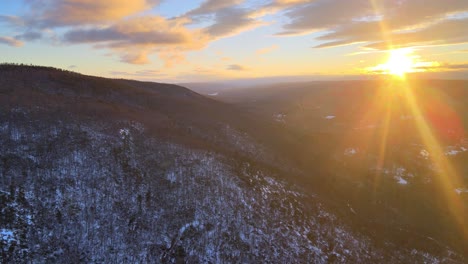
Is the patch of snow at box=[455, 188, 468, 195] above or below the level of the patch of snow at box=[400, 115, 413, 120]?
below

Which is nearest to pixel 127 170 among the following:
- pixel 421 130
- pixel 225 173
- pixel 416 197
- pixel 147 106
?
pixel 225 173

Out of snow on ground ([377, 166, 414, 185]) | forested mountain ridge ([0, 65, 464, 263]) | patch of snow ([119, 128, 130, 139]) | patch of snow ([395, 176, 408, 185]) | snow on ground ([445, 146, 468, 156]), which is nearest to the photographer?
forested mountain ridge ([0, 65, 464, 263])

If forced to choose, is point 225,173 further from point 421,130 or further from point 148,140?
point 421,130

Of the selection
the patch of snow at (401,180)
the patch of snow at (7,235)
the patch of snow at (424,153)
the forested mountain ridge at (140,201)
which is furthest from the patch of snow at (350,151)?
the patch of snow at (7,235)

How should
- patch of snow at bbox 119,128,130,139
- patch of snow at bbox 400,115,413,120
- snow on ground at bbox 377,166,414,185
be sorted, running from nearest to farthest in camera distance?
1. patch of snow at bbox 119,128,130,139
2. snow on ground at bbox 377,166,414,185
3. patch of snow at bbox 400,115,413,120

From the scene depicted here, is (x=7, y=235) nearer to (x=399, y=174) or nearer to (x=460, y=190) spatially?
(x=399, y=174)

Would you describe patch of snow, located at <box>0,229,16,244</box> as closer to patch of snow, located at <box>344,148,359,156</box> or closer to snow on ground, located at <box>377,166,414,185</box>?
snow on ground, located at <box>377,166,414,185</box>

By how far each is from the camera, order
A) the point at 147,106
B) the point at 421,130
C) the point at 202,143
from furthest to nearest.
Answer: the point at 421,130 < the point at 147,106 < the point at 202,143

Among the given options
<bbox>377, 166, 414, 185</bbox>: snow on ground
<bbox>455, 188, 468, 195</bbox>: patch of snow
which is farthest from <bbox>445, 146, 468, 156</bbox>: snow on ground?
<bbox>377, 166, 414, 185</bbox>: snow on ground

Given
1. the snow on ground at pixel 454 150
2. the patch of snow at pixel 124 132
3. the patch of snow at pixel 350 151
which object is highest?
the patch of snow at pixel 124 132

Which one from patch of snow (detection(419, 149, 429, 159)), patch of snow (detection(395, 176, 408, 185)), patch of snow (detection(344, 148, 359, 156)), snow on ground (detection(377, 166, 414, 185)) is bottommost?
patch of snow (detection(395, 176, 408, 185))

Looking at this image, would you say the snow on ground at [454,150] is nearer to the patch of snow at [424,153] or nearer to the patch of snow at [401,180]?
the patch of snow at [424,153]
